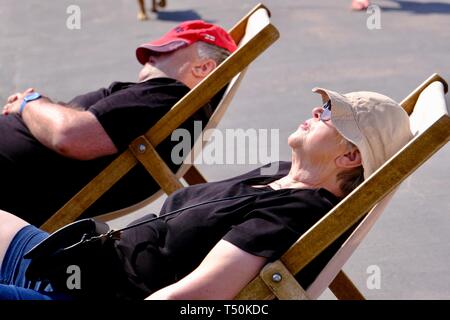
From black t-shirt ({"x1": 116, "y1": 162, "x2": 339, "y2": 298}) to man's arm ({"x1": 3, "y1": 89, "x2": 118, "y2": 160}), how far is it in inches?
29.2

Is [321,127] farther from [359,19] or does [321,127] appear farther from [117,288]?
[359,19]

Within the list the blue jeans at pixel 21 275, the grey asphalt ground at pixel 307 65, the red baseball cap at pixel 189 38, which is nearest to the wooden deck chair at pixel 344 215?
the blue jeans at pixel 21 275

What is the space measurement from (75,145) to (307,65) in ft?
12.7

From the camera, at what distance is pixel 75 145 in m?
3.77

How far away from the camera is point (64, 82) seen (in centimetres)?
731

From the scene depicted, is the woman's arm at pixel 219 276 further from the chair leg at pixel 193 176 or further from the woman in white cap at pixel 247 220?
the chair leg at pixel 193 176

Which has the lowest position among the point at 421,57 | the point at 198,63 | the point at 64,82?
the point at 421,57

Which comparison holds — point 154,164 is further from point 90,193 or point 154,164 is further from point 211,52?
point 211,52

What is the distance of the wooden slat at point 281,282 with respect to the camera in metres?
2.80

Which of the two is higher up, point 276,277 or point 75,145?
point 75,145

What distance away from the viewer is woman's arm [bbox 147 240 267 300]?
2738 mm
